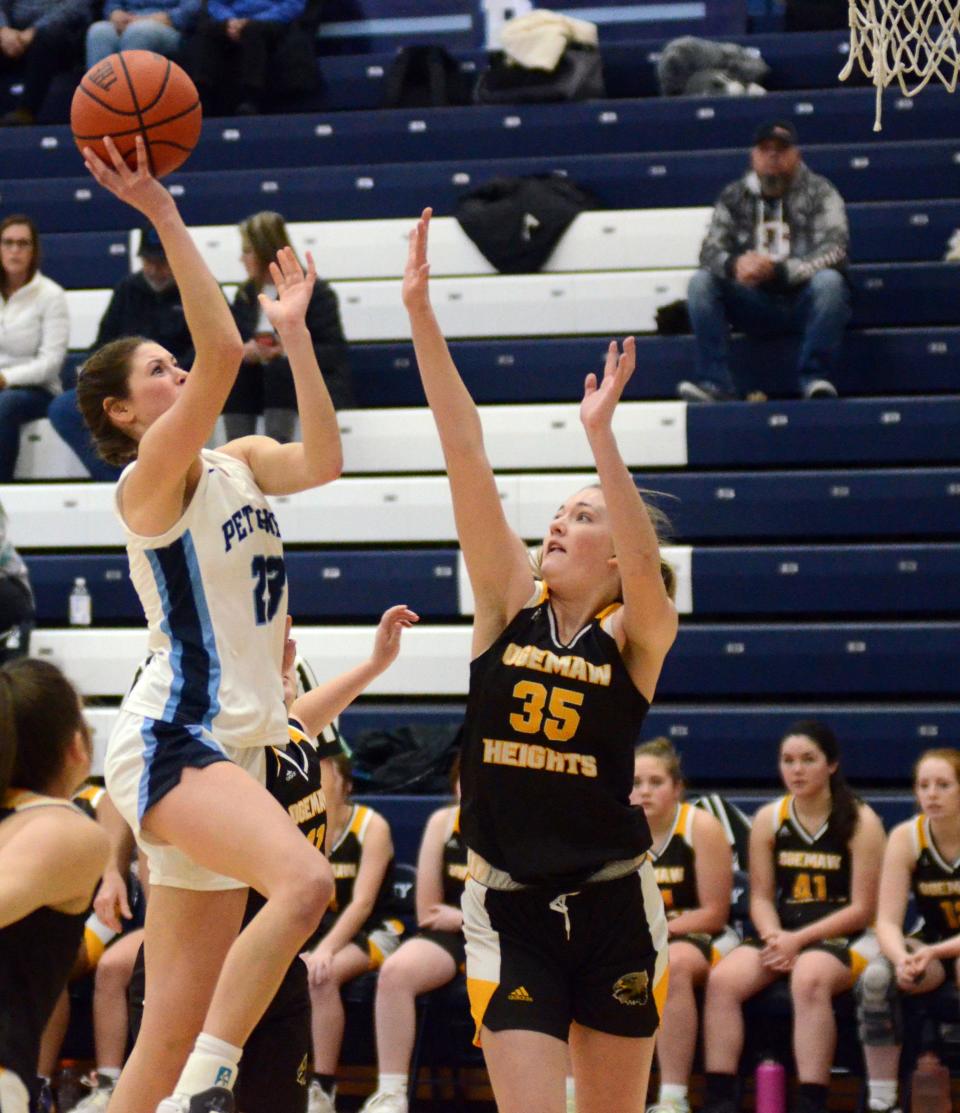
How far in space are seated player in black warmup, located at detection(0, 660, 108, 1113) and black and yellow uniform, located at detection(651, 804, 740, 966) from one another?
347cm

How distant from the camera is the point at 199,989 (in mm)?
3482

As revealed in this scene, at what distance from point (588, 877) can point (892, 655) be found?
14.2ft

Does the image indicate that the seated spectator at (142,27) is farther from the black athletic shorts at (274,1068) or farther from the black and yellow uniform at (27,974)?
the black and yellow uniform at (27,974)

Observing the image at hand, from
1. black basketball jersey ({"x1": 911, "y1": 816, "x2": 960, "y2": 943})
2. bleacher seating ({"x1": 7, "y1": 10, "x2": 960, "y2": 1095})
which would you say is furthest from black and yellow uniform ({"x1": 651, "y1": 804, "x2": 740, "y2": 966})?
bleacher seating ({"x1": 7, "y1": 10, "x2": 960, "y2": 1095})

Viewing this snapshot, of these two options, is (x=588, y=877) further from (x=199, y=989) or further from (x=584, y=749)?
(x=199, y=989)

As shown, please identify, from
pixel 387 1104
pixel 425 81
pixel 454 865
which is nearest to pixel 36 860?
pixel 387 1104

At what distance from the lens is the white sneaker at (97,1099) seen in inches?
239

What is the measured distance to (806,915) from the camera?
624cm

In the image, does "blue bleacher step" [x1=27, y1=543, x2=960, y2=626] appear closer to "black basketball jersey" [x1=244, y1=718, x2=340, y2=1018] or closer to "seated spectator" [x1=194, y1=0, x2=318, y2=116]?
"seated spectator" [x1=194, y1=0, x2=318, y2=116]

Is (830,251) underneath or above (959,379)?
above

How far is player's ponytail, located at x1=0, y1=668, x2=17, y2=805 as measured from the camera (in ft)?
9.87

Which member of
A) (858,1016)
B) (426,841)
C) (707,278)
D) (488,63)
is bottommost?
(858,1016)

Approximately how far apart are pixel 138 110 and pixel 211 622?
113 centimetres

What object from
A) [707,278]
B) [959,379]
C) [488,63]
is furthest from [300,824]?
[488,63]
